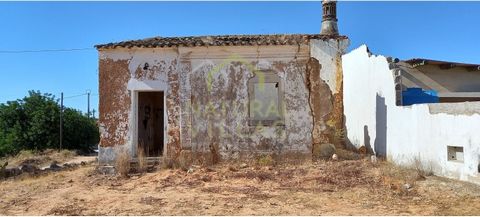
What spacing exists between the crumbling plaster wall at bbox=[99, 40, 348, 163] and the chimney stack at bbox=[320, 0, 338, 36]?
4.68 m

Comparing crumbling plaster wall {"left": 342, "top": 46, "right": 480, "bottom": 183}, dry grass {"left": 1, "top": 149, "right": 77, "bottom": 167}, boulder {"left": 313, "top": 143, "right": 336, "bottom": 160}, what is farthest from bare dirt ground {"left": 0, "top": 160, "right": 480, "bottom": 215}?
dry grass {"left": 1, "top": 149, "right": 77, "bottom": 167}

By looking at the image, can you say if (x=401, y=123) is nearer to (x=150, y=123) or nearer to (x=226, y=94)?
(x=226, y=94)

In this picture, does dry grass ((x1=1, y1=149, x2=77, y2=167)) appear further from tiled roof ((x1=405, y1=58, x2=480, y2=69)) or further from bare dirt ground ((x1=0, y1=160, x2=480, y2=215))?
tiled roof ((x1=405, y1=58, x2=480, y2=69))

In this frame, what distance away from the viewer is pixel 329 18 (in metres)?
18.4

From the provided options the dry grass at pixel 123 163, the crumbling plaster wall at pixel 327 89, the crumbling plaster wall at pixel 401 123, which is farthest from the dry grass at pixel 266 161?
the dry grass at pixel 123 163

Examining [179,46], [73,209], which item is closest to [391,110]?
[179,46]

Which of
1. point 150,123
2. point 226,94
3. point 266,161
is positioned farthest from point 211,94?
point 150,123

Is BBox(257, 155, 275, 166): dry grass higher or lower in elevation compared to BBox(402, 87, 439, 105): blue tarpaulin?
lower

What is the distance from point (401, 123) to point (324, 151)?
2.64 meters

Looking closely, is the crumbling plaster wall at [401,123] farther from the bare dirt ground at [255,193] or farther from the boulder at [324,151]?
the boulder at [324,151]

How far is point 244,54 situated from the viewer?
13570mm

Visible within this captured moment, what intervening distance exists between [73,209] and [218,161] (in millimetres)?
5495

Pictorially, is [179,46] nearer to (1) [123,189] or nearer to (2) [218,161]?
(2) [218,161]

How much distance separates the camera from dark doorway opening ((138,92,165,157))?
15.2 meters
